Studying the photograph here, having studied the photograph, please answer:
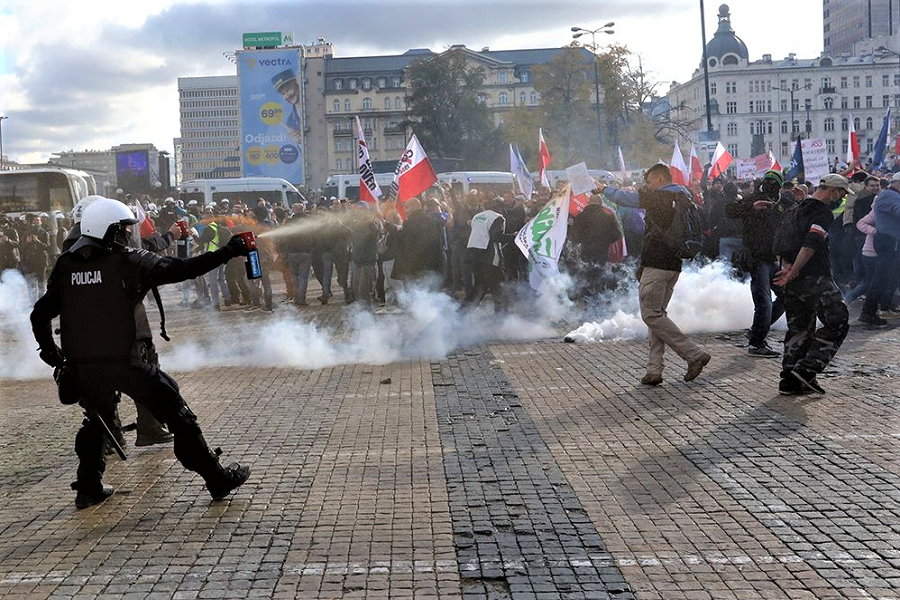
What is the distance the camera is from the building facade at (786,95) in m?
139

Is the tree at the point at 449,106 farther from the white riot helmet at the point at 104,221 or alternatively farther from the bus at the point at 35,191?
the white riot helmet at the point at 104,221

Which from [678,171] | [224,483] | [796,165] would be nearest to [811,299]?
[224,483]

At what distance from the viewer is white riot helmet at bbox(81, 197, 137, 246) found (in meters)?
6.14

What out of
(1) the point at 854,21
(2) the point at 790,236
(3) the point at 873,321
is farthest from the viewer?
(1) the point at 854,21

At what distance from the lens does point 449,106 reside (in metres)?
83.2

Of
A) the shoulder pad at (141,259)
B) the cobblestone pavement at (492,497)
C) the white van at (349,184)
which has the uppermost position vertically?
the white van at (349,184)

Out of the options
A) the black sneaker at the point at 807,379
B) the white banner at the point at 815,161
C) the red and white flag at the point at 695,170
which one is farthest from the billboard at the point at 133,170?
the black sneaker at the point at 807,379

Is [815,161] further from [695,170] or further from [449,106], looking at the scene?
[449,106]

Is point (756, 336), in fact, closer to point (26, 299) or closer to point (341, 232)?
point (341, 232)

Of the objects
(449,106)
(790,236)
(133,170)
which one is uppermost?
(449,106)

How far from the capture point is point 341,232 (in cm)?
1997

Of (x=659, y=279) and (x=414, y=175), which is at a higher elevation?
(x=414, y=175)

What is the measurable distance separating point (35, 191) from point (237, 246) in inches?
1170

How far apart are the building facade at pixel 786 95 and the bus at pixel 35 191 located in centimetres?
11323
